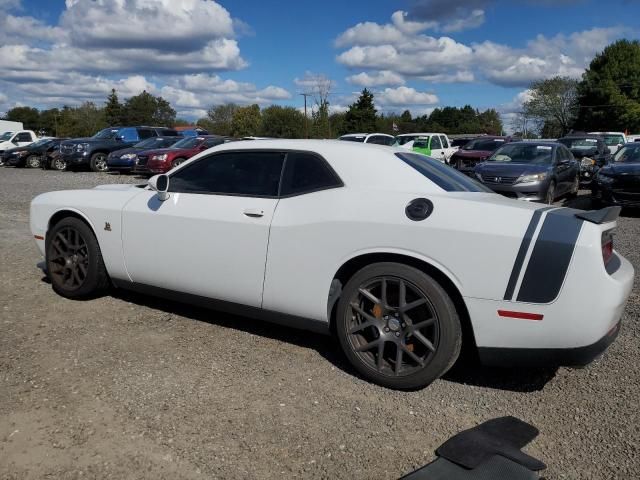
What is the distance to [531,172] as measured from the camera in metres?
11.1

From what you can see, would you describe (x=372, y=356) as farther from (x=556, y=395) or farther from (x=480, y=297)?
(x=556, y=395)

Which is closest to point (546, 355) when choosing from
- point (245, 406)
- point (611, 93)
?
point (245, 406)

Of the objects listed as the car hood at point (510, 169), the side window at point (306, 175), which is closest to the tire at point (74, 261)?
the side window at point (306, 175)

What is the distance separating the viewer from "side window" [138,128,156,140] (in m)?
23.4

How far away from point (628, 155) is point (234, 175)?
1122 centimetres

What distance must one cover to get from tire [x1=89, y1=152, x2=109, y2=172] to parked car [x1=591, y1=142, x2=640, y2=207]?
16.7 metres

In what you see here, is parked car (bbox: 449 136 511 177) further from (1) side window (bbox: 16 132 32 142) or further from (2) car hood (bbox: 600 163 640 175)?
(1) side window (bbox: 16 132 32 142)

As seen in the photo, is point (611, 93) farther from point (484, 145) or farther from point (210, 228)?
point (210, 228)

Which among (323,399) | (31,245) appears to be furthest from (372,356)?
(31,245)

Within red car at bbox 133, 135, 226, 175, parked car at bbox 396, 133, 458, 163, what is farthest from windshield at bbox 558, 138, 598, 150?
red car at bbox 133, 135, 226, 175

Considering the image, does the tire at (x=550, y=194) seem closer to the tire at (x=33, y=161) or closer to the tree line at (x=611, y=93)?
the tire at (x=33, y=161)

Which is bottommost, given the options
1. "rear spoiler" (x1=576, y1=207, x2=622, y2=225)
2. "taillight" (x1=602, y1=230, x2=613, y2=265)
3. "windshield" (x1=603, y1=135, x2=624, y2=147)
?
"taillight" (x1=602, y1=230, x2=613, y2=265)

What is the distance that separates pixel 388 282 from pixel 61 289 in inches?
124

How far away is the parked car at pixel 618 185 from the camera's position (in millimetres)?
10688
